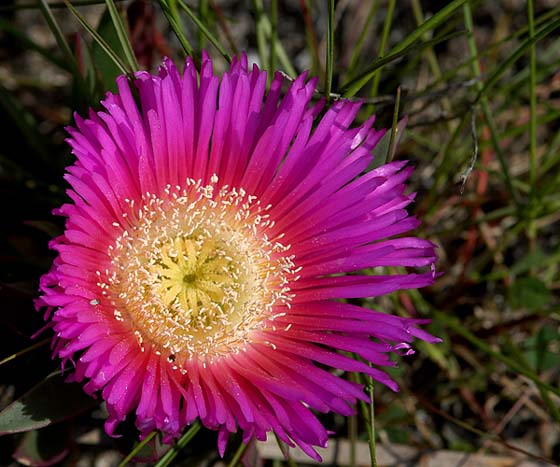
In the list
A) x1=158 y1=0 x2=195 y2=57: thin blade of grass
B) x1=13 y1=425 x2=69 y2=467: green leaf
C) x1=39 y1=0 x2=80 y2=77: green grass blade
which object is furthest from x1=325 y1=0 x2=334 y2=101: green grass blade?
x1=13 y1=425 x2=69 y2=467: green leaf

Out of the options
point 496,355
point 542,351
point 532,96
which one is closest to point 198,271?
point 496,355

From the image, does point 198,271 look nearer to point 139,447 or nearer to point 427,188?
point 139,447

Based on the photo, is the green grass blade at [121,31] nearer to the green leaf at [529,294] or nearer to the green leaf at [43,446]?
the green leaf at [43,446]

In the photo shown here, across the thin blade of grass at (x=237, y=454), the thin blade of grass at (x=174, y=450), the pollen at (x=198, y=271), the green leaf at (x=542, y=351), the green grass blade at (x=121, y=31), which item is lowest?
the thin blade of grass at (x=237, y=454)

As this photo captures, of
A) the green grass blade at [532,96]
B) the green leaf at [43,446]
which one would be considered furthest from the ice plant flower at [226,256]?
the green grass blade at [532,96]

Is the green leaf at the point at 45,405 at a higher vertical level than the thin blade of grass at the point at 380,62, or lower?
lower

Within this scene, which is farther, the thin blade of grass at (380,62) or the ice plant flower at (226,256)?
the thin blade of grass at (380,62)

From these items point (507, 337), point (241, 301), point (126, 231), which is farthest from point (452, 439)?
point (126, 231)
